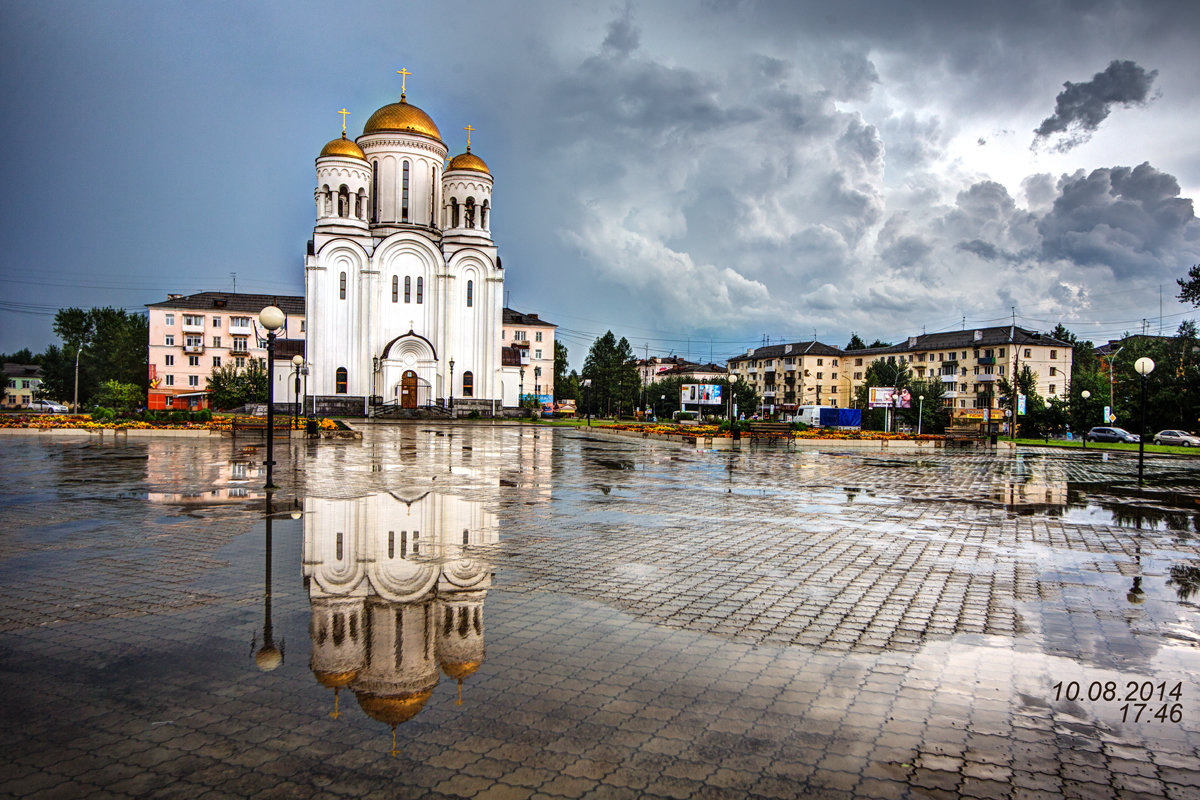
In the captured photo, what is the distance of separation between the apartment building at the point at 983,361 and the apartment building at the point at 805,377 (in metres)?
9.86

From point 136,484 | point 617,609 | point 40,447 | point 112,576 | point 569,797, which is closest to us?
point 569,797

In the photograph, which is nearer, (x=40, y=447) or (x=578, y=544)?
(x=578, y=544)

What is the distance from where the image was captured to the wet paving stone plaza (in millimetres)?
3408

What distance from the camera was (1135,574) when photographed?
7.68 meters

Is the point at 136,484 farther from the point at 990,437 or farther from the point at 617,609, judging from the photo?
the point at 990,437

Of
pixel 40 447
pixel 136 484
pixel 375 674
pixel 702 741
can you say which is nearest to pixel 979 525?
pixel 702 741

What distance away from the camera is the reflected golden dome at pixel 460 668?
4461 mm

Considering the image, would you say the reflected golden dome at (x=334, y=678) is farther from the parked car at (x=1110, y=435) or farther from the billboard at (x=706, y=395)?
the billboard at (x=706, y=395)

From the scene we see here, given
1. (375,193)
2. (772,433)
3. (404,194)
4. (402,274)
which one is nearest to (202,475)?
(772,433)

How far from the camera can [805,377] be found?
10000cm

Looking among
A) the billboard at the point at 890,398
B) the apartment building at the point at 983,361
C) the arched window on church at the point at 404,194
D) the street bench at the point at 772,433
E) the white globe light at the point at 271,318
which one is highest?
the arched window on church at the point at 404,194

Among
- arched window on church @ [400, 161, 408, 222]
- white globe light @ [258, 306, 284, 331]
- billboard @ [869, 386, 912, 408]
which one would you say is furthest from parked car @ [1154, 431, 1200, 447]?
arched window on church @ [400, 161, 408, 222]

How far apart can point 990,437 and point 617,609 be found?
37802 mm

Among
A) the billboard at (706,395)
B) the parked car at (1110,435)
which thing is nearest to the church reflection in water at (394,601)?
the parked car at (1110,435)
